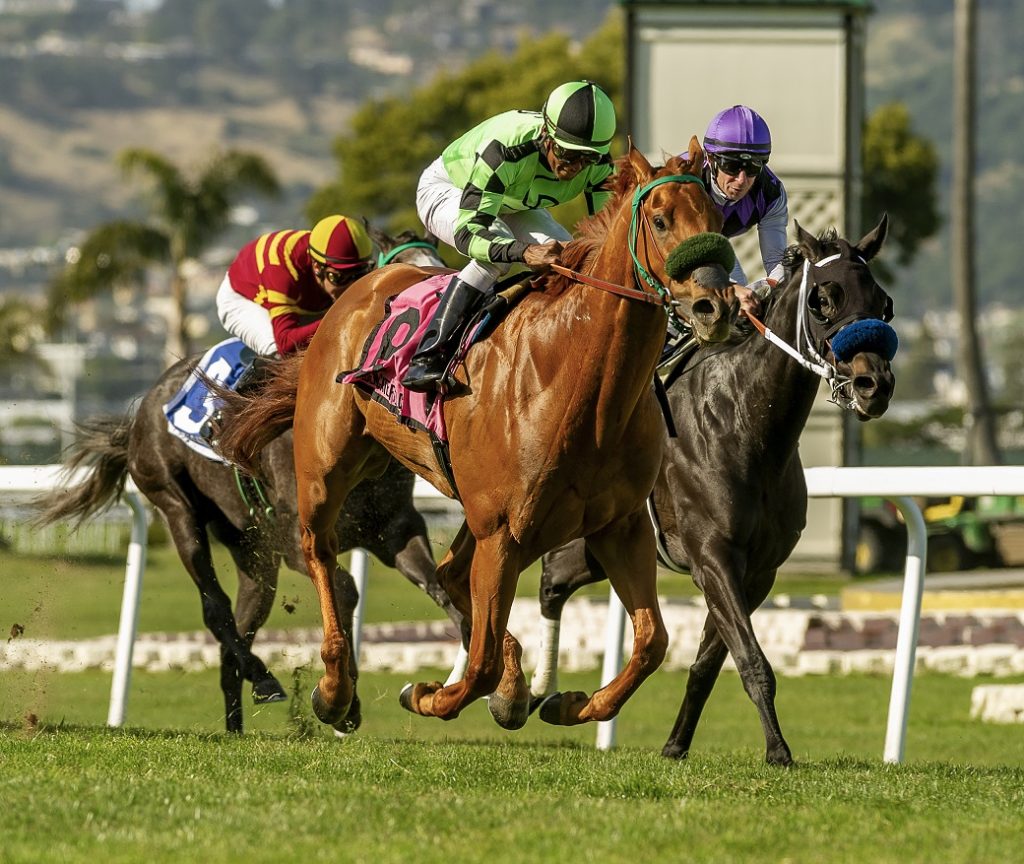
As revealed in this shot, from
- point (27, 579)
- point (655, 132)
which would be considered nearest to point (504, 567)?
point (27, 579)

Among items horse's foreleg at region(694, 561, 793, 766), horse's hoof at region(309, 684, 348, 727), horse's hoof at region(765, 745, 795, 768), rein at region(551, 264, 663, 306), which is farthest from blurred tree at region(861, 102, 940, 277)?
rein at region(551, 264, 663, 306)

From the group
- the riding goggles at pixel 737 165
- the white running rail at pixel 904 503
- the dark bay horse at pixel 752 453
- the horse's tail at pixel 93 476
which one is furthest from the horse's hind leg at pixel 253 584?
the riding goggles at pixel 737 165

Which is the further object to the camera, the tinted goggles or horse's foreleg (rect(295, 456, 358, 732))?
horse's foreleg (rect(295, 456, 358, 732))

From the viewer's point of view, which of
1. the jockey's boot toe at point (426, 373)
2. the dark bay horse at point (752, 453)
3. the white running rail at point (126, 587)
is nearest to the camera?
the jockey's boot toe at point (426, 373)

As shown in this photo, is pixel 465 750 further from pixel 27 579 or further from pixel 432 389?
pixel 27 579

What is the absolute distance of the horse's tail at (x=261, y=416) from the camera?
22.2ft

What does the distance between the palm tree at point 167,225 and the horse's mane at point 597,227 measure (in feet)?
89.5

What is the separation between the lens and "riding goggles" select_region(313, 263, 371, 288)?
283 inches

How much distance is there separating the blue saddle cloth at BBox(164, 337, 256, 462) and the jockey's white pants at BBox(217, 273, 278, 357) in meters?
0.07

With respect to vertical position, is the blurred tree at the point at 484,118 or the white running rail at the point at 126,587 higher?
the blurred tree at the point at 484,118

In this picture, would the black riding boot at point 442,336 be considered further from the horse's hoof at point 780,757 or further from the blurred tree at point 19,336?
the blurred tree at point 19,336

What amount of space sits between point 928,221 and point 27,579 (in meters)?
33.3

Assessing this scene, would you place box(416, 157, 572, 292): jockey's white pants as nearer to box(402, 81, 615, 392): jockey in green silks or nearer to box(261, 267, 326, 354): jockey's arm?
box(402, 81, 615, 392): jockey in green silks

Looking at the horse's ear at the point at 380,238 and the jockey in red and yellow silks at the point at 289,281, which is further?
the horse's ear at the point at 380,238
